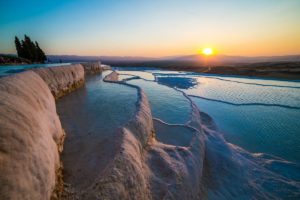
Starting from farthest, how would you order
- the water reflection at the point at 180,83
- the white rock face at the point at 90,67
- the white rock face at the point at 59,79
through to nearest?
the white rock face at the point at 90,67 → the water reflection at the point at 180,83 → the white rock face at the point at 59,79

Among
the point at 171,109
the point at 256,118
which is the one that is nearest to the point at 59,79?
the point at 171,109

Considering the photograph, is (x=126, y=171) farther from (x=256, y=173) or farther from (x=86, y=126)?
(x=256, y=173)

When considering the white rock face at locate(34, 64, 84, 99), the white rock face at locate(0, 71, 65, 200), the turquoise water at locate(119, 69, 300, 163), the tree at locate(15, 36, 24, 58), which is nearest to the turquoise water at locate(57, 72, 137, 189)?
the white rock face at locate(0, 71, 65, 200)

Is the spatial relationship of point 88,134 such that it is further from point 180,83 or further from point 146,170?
point 180,83

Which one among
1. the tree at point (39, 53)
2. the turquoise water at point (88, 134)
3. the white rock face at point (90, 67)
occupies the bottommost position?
the turquoise water at point (88, 134)

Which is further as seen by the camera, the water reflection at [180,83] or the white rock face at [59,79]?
→ the water reflection at [180,83]

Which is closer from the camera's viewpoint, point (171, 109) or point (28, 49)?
point (171, 109)

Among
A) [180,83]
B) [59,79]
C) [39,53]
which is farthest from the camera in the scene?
[39,53]

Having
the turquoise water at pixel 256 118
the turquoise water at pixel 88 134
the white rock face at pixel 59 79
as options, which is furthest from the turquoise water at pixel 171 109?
the white rock face at pixel 59 79

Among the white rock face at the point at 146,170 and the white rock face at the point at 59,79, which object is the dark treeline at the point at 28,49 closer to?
the white rock face at the point at 59,79

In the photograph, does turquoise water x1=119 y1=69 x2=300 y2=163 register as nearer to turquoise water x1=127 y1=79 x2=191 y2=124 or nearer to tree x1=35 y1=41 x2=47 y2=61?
turquoise water x1=127 y1=79 x2=191 y2=124
